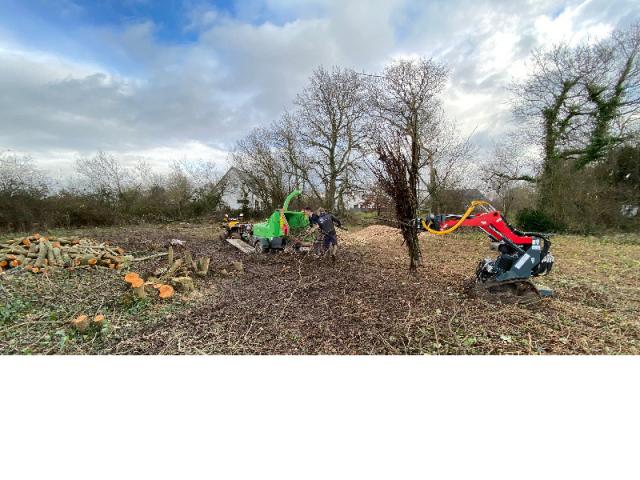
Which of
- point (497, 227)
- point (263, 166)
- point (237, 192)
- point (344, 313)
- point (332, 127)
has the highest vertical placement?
point (332, 127)

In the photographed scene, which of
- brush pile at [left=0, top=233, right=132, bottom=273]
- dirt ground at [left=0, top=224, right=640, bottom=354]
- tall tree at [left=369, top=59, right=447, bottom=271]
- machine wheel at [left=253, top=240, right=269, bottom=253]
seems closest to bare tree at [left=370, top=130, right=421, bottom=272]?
tall tree at [left=369, top=59, right=447, bottom=271]

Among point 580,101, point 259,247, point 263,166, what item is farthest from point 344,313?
point 580,101

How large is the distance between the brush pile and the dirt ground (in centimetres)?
15

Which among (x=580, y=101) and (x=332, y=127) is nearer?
(x=580, y=101)

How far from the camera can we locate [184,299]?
6.05 ft

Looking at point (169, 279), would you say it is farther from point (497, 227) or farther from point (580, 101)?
point (580, 101)

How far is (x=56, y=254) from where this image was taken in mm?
2172

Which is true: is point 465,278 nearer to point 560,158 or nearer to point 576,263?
point 576,263

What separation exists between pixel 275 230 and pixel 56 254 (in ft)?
6.52

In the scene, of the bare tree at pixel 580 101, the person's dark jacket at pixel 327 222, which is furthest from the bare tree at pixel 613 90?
the person's dark jacket at pixel 327 222

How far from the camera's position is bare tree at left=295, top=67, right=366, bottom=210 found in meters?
1.84

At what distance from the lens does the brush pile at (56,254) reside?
1879 mm

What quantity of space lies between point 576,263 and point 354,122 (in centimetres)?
231
